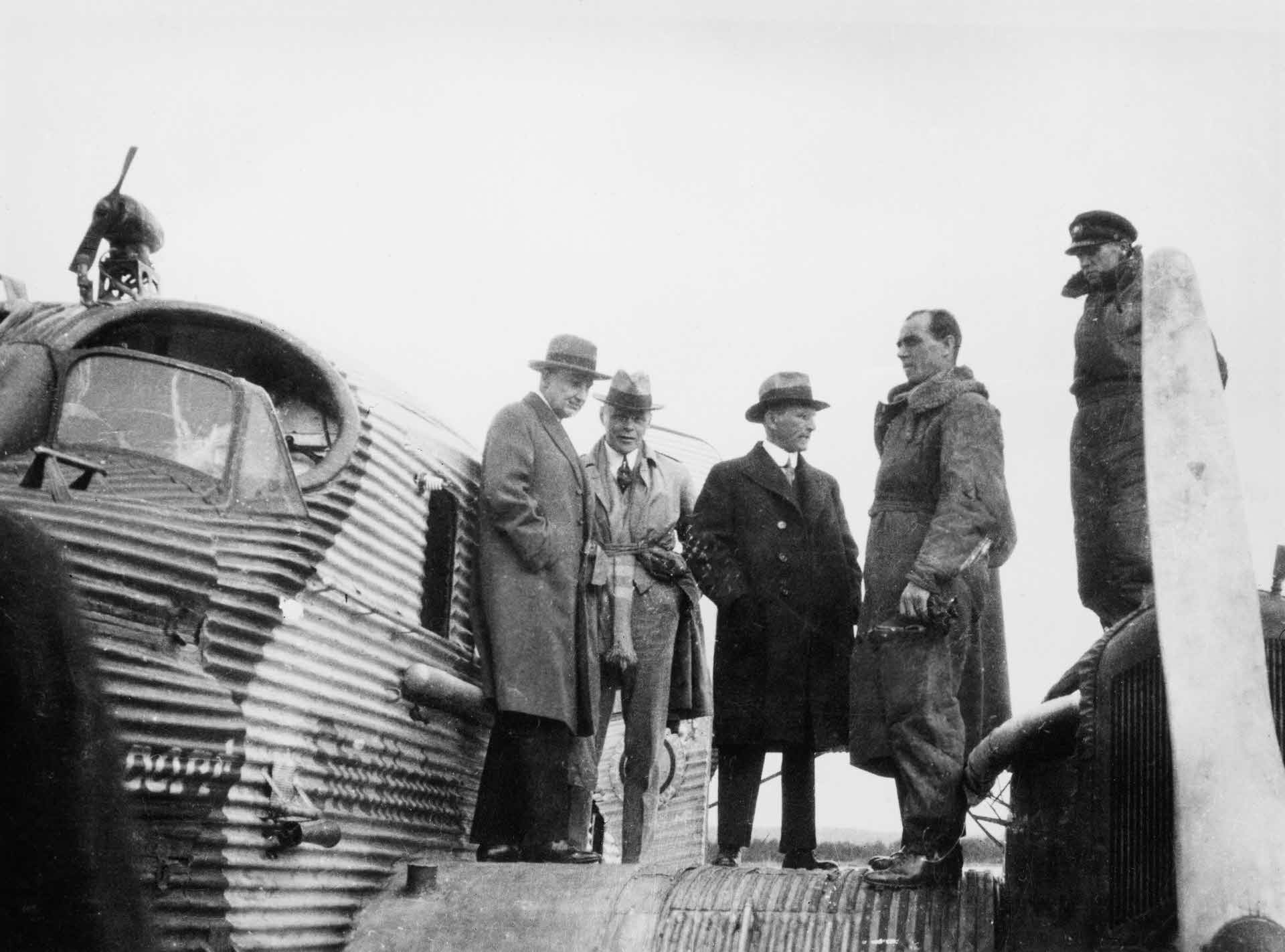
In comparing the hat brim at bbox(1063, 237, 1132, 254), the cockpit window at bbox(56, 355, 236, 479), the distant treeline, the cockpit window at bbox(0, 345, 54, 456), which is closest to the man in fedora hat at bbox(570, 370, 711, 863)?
the cockpit window at bbox(56, 355, 236, 479)

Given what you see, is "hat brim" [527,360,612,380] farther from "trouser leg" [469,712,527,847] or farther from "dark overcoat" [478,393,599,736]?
"trouser leg" [469,712,527,847]

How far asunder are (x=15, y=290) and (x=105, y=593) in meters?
2.87

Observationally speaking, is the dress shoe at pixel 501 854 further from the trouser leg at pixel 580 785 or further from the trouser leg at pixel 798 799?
the trouser leg at pixel 798 799

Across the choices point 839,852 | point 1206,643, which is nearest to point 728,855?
point 1206,643

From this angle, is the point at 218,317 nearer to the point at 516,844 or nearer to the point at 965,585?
the point at 516,844

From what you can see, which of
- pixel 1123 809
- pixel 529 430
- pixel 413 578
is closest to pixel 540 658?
pixel 413 578

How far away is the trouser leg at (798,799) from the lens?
6910mm

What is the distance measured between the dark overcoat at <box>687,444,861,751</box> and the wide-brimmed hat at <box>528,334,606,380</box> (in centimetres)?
82

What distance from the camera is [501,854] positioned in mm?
6402

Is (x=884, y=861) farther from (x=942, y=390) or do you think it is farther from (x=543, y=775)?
(x=942, y=390)

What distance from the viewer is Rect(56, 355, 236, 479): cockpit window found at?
5.39 meters

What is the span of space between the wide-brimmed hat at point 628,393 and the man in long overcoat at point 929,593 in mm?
1985

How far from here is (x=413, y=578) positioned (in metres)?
6.52

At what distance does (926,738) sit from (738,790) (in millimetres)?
1657
